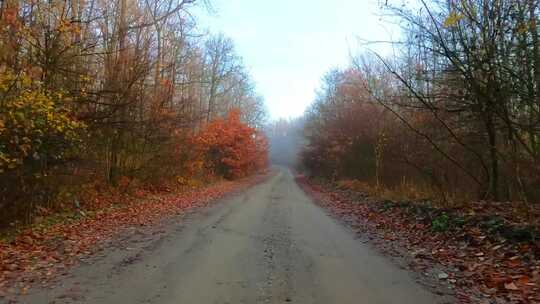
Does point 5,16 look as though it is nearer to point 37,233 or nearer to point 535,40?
point 37,233

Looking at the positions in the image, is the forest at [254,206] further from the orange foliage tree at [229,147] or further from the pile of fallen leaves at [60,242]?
the orange foliage tree at [229,147]

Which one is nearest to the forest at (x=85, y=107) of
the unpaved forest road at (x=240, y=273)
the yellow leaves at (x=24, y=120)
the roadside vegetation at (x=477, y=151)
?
the yellow leaves at (x=24, y=120)

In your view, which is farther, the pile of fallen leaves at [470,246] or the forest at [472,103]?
the forest at [472,103]

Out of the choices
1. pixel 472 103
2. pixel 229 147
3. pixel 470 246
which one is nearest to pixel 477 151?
pixel 472 103

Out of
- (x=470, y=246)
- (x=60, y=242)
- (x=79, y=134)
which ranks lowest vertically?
(x=60, y=242)

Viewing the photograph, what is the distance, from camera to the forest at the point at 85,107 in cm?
980

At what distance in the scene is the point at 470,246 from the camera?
8.07 metres

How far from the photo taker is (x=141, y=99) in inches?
757

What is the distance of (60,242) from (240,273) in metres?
4.85

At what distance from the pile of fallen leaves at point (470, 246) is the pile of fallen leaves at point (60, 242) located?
5930 millimetres

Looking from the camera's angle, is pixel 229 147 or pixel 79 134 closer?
pixel 79 134

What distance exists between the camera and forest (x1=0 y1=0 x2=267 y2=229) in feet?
32.2

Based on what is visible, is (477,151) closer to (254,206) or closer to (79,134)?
(254,206)

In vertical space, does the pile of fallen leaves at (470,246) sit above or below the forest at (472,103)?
below
